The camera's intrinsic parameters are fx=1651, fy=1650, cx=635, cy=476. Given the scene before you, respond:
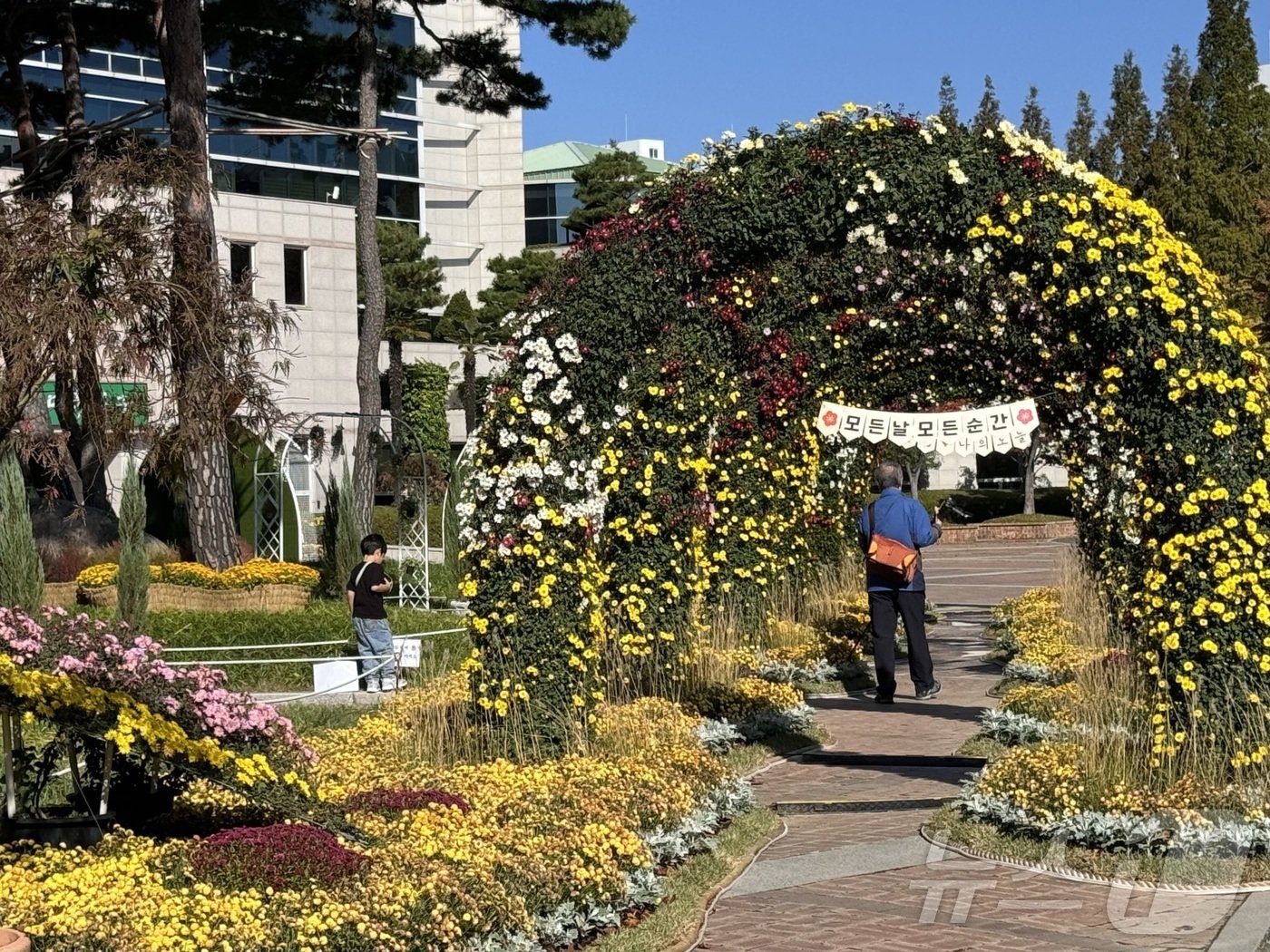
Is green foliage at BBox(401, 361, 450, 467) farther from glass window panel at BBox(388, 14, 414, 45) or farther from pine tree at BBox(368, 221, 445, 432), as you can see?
glass window panel at BBox(388, 14, 414, 45)

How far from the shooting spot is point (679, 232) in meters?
8.93

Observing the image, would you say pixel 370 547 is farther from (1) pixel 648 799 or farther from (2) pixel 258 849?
(2) pixel 258 849

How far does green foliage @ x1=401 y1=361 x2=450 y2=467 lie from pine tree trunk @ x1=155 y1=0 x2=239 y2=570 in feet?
106

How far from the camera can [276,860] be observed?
20.3 feet

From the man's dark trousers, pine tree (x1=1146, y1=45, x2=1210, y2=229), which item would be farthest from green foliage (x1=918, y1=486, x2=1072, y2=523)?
the man's dark trousers

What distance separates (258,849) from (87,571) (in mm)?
13920

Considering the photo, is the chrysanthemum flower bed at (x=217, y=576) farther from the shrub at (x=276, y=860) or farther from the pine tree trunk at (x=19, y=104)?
the shrub at (x=276, y=860)

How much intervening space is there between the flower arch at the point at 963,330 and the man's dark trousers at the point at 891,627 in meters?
1.50

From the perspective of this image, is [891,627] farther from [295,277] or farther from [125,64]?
[125,64]

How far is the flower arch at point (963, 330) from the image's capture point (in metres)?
7.79

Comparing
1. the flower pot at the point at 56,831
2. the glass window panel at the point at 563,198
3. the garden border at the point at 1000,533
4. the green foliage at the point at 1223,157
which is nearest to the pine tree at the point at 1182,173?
the green foliage at the point at 1223,157

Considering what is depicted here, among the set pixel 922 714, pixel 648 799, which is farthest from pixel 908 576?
pixel 648 799

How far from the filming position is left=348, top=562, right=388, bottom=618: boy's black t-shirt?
13617mm

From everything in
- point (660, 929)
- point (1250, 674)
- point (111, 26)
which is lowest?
point (660, 929)
